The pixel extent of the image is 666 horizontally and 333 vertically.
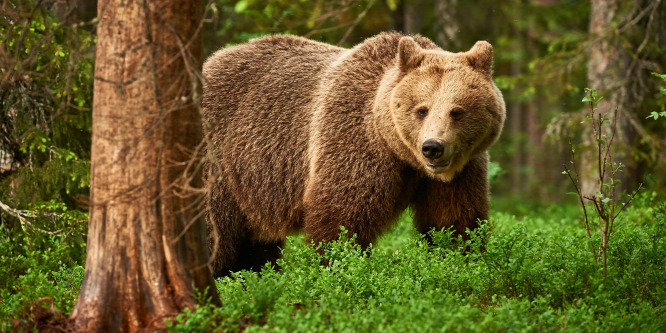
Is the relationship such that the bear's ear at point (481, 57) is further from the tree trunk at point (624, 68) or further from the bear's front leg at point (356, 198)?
the tree trunk at point (624, 68)

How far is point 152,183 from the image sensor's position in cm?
405

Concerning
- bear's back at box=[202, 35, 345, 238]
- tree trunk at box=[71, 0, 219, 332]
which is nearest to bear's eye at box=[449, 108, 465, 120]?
bear's back at box=[202, 35, 345, 238]

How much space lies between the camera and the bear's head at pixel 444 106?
5672 mm

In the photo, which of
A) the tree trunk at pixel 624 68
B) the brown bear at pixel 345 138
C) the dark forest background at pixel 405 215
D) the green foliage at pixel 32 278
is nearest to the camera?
the green foliage at pixel 32 278

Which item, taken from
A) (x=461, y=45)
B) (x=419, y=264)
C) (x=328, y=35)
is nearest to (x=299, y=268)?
(x=419, y=264)

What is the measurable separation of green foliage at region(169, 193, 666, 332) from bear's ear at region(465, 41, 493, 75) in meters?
1.42

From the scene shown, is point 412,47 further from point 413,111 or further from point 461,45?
point 461,45

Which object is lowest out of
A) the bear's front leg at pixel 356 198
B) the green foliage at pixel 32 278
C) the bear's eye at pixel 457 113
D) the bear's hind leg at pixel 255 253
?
the bear's hind leg at pixel 255 253

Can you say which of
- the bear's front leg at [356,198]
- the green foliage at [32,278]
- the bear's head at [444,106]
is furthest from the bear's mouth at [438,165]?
the green foliage at [32,278]

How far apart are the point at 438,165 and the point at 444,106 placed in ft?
1.65

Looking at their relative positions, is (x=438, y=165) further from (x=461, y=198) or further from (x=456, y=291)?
(x=456, y=291)

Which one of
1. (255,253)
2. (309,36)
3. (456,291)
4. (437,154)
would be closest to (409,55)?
(437,154)

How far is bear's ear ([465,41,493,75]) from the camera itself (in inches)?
238

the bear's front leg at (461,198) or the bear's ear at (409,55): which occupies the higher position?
the bear's ear at (409,55)
